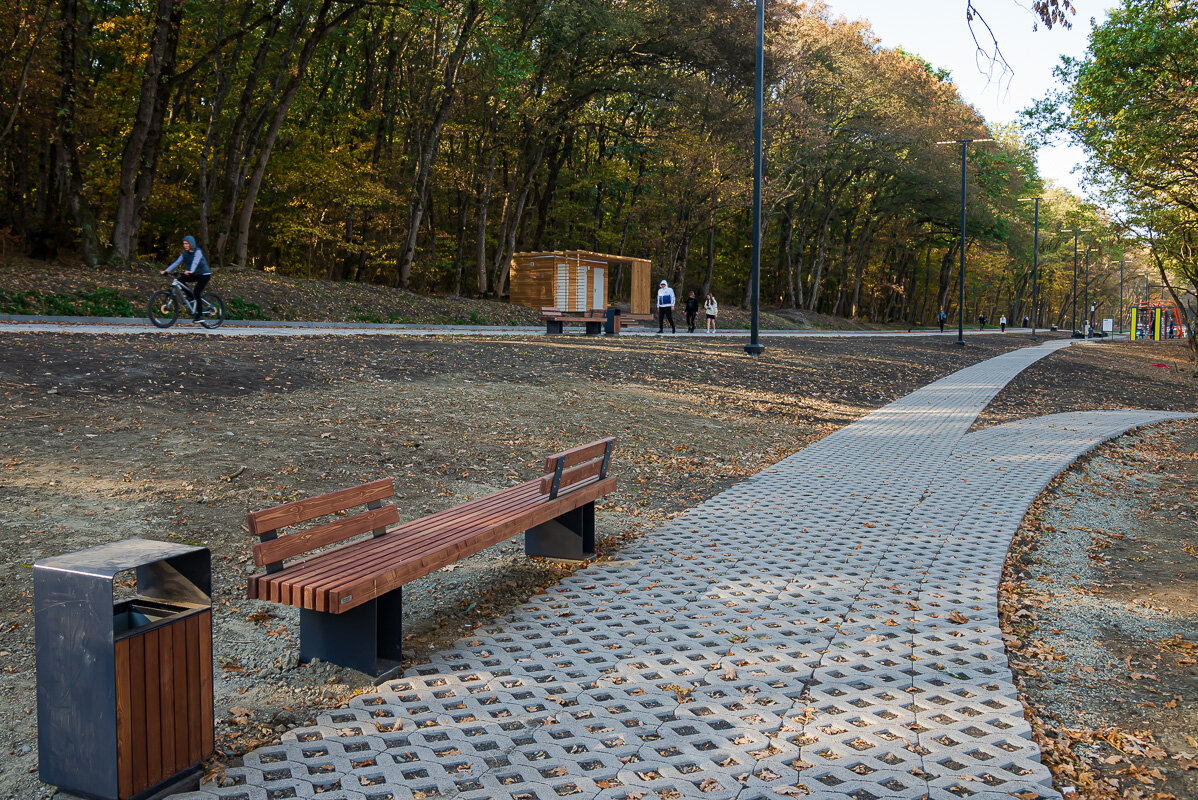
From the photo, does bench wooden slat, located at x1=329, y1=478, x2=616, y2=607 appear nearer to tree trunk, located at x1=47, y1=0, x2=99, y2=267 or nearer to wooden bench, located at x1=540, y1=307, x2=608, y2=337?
wooden bench, located at x1=540, y1=307, x2=608, y2=337

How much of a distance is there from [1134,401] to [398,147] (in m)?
28.2

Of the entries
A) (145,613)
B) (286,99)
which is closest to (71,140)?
(286,99)

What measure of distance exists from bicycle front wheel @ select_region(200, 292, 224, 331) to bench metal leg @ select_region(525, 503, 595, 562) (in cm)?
1298

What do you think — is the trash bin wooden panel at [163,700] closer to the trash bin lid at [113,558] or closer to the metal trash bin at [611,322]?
the trash bin lid at [113,558]

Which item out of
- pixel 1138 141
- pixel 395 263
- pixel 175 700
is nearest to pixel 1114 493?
pixel 175 700

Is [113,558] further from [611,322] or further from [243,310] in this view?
[611,322]

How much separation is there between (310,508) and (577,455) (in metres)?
2.43

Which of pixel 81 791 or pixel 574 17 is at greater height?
pixel 574 17

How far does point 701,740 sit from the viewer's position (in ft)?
12.0

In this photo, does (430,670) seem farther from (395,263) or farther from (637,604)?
(395,263)

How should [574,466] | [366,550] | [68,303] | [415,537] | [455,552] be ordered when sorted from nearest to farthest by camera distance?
[366,550] → [455,552] → [415,537] → [574,466] → [68,303]

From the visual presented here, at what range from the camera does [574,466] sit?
Result: 255 inches

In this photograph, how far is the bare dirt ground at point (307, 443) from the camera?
4.70 m

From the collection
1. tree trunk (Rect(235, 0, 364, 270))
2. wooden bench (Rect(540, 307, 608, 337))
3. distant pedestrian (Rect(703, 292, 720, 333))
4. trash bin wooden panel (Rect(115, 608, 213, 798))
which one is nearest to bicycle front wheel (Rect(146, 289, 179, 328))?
wooden bench (Rect(540, 307, 608, 337))
